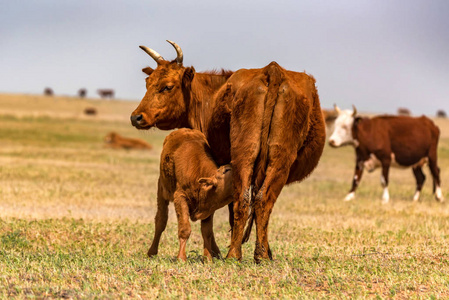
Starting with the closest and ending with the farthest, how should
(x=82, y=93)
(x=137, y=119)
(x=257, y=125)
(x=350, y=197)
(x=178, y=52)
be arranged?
(x=257, y=125)
(x=137, y=119)
(x=178, y=52)
(x=350, y=197)
(x=82, y=93)

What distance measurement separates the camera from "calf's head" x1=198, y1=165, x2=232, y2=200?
738cm

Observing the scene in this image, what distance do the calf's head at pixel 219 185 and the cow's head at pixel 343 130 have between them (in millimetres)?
12909

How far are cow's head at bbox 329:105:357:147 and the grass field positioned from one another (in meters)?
1.51

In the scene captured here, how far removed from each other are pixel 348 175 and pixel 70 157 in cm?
1159

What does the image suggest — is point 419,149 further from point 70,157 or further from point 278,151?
point 70,157

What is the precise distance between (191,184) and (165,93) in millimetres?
1379

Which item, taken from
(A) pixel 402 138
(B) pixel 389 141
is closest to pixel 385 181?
(B) pixel 389 141

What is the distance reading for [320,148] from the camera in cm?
827

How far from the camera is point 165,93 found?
8.50m

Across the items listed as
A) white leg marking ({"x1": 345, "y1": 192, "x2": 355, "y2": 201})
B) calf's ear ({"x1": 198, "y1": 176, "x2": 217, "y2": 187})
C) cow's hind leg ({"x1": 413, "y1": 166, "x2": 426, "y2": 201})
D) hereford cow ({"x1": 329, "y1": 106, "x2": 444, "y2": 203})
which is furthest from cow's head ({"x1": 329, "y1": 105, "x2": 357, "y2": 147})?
calf's ear ({"x1": 198, "y1": 176, "x2": 217, "y2": 187})

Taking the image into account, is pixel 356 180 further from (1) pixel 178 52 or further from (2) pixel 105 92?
(2) pixel 105 92

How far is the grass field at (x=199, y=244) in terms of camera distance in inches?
253

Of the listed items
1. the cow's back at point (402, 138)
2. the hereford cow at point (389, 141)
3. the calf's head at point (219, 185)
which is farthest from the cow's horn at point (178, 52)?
the cow's back at point (402, 138)

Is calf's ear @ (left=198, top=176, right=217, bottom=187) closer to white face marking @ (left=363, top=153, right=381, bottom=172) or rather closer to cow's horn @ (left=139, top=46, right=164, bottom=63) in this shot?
→ cow's horn @ (left=139, top=46, right=164, bottom=63)
